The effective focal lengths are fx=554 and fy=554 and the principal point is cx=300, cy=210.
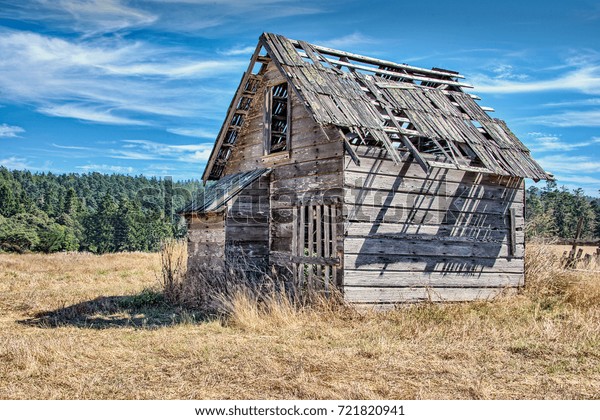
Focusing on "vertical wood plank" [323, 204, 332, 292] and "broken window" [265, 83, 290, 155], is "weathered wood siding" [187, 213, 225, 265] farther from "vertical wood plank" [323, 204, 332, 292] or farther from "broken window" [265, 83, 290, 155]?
"vertical wood plank" [323, 204, 332, 292]

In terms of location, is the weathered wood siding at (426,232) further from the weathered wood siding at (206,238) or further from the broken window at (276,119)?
the weathered wood siding at (206,238)

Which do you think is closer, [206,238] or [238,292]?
[238,292]

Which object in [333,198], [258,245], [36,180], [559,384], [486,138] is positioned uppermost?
[36,180]

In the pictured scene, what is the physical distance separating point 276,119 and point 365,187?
3984 millimetres

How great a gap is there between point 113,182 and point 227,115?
485ft

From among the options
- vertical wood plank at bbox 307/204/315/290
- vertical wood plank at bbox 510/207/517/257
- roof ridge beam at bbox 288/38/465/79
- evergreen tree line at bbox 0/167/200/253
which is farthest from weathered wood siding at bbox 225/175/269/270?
evergreen tree line at bbox 0/167/200/253

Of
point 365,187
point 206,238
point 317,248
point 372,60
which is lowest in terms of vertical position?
point 317,248

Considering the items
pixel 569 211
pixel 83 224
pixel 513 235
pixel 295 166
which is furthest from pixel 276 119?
pixel 83 224

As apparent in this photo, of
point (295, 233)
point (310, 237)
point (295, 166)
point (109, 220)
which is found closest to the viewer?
point (310, 237)

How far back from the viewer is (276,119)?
1381 cm

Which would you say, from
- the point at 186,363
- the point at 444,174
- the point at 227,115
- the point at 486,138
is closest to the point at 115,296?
the point at 227,115

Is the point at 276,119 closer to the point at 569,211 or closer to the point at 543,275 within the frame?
the point at 543,275

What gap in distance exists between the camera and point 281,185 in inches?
486

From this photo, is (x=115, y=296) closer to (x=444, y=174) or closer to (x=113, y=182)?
(x=444, y=174)
